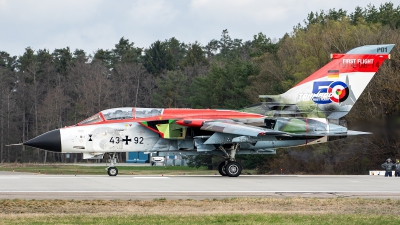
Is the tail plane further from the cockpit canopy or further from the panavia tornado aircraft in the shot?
the cockpit canopy

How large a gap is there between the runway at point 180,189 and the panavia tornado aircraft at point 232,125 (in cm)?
237

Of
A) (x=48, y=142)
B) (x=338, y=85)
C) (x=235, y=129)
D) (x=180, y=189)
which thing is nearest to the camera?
(x=180, y=189)

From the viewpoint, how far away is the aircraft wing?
20.7 metres

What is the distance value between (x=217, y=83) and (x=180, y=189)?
151 feet

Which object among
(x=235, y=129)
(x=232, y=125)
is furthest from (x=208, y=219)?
(x=232, y=125)

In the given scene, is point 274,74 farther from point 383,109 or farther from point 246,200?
point 246,200

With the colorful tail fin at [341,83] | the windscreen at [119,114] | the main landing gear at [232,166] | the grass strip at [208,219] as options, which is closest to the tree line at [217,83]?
the colorful tail fin at [341,83]

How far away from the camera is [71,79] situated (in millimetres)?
85812

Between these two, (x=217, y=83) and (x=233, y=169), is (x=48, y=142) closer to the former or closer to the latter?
(x=233, y=169)

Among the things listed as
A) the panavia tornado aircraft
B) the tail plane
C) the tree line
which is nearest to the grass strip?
the panavia tornado aircraft

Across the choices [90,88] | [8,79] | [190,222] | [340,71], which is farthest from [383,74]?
[8,79]

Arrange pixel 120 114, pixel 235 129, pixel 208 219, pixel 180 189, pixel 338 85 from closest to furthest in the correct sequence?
pixel 208 219 → pixel 180 189 → pixel 235 129 → pixel 120 114 → pixel 338 85

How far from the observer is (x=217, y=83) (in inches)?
2468

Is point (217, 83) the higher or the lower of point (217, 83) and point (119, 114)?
the higher
